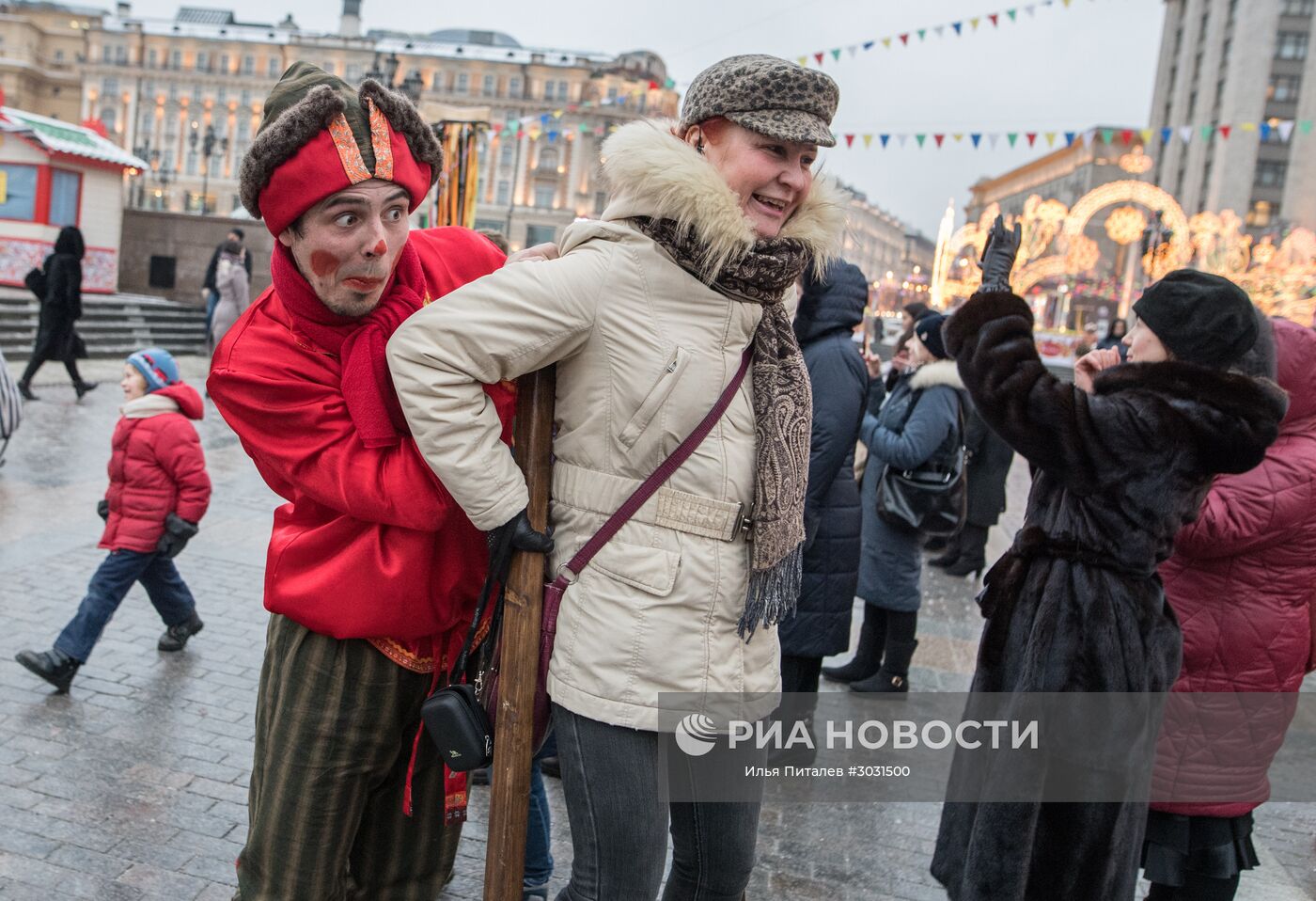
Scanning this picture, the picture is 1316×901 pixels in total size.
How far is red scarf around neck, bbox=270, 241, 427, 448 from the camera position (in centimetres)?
196

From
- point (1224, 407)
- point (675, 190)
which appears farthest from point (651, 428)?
point (1224, 407)

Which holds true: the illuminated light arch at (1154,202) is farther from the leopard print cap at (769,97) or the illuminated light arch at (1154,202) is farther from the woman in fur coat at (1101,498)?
the leopard print cap at (769,97)

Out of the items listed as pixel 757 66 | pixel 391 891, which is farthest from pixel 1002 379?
pixel 391 891

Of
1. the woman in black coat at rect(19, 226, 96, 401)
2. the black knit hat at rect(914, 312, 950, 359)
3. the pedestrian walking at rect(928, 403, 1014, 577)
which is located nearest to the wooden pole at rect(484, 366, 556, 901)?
the black knit hat at rect(914, 312, 950, 359)

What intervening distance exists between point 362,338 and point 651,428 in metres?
0.60

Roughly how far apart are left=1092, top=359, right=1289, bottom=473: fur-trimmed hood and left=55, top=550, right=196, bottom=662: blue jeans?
4.14 metres

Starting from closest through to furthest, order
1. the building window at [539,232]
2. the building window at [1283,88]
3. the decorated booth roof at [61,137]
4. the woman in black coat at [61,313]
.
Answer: the woman in black coat at [61,313] < the decorated booth roof at [61,137] < the building window at [1283,88] < the building window at [539,232]

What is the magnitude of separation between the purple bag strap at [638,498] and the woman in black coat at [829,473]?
198 centimetres

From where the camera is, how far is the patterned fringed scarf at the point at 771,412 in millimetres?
2021

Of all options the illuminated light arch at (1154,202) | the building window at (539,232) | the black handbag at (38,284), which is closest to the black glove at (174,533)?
the black handbag at (38,284)

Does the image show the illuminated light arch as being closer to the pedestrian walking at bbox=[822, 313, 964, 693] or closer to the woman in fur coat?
the pedestrian walking at bbox=[822, 313, 964, 693]

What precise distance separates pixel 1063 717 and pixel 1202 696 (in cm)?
56

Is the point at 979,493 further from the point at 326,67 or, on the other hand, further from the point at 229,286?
the point at 326,67

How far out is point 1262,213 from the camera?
2352 inches
